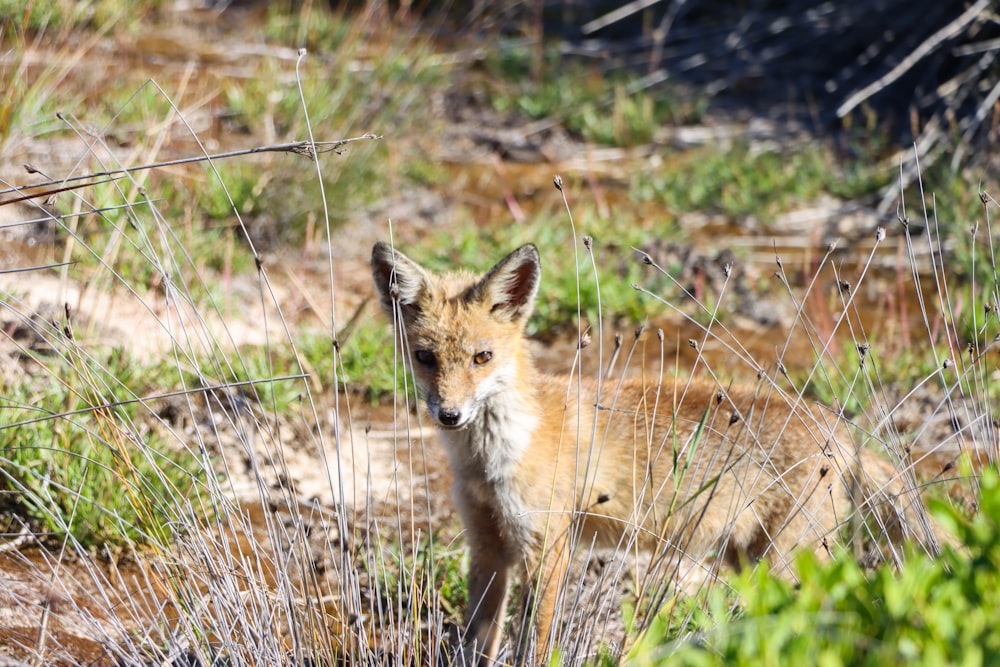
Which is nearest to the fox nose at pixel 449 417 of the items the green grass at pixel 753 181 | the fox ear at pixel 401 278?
the fox ear at pixel 401 278

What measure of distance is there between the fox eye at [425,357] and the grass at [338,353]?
1.68ft

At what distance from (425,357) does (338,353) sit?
2.14 ft

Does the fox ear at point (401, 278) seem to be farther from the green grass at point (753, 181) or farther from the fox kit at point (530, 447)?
the green grass at point (753, 181)

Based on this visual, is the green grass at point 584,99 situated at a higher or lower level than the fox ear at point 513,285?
higher

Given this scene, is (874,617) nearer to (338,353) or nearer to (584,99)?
(338,353)

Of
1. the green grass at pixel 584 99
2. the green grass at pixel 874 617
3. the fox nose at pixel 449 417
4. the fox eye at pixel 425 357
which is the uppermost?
the green grass at pixel 584 99

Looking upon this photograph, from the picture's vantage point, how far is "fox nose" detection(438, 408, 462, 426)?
3939mm

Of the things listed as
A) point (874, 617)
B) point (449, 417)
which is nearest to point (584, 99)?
point (449, 417)

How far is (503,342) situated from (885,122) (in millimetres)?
5930

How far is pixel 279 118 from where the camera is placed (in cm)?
804

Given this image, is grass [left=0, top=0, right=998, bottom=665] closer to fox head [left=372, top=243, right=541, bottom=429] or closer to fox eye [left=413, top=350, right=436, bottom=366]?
fox head [left=372, top=243, right=541, bottom=429]

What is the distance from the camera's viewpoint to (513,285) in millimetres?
4363

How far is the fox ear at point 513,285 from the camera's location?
4164mm

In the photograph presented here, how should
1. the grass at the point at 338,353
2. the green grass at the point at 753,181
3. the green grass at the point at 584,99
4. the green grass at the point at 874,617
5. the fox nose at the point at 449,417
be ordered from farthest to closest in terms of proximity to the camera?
the green grass at the point at 584,99, the green grass at the point at 753,181, the fox nose at the point at 449,417, the grass at the point at 338,353, the green grass at the point at 874,617
